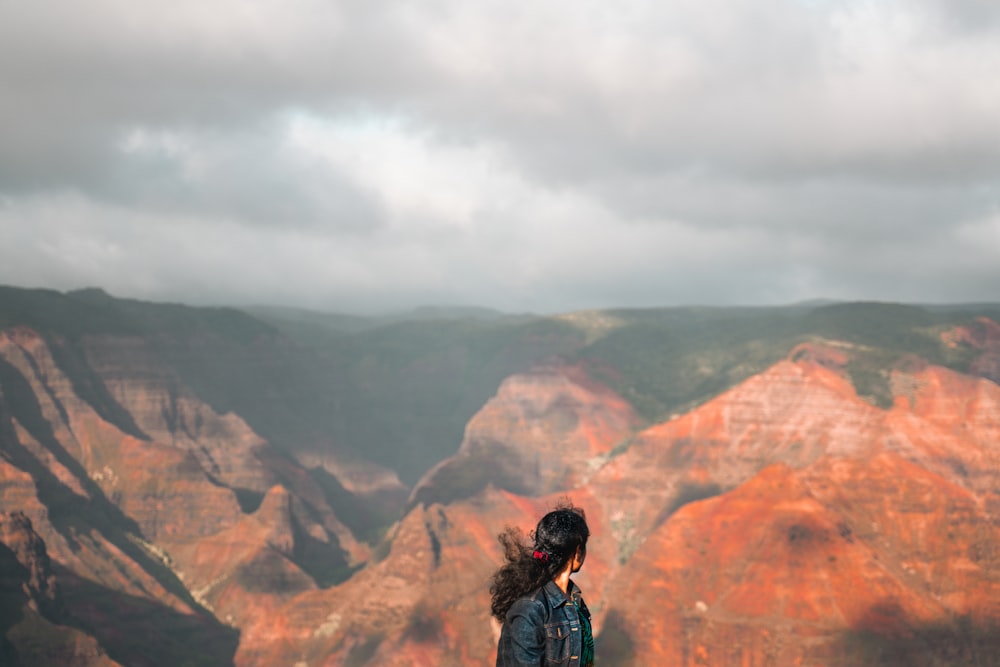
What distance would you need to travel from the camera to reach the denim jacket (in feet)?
29.8

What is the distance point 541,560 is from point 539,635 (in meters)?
0.72

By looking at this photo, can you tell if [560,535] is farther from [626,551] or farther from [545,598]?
[626,551]

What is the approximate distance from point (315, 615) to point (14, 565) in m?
42.9

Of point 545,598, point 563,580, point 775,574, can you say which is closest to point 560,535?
point 563,580

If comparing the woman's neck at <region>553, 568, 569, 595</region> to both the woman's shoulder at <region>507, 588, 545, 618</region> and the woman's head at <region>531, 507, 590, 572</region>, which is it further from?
the woman's shoulder at <region>507, 588, 545, 618</region>

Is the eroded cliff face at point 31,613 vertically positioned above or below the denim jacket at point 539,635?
below

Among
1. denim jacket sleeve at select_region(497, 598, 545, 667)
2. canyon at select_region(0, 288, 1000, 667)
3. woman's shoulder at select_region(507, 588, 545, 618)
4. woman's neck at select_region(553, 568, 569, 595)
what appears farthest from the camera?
canyon at select_region(0, 288, 1000, 667)

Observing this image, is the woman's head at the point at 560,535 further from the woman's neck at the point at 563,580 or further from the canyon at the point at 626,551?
the canyon at the point at 626,551

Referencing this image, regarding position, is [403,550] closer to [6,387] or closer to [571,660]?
[6,387]

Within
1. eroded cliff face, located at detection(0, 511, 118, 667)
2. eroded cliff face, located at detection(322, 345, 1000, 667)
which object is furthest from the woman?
eroded cliff face, located at detection(0, 511, 118, 667)

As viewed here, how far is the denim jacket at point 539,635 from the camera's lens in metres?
9.09

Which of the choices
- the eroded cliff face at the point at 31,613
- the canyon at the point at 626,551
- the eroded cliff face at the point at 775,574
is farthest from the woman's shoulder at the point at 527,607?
the eroded cliff face at the point at 31,613

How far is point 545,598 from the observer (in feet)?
30.6

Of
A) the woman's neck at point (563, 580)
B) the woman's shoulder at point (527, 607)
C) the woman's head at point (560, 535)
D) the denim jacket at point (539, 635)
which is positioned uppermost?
the woman's head at point (560, 535)
